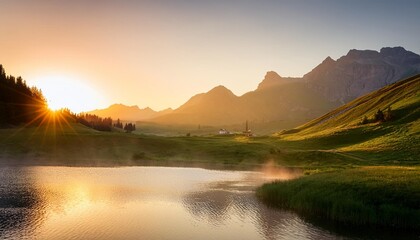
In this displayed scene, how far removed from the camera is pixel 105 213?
151 feet

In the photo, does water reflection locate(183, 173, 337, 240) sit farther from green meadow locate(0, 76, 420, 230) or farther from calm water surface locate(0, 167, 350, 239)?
green meadow locate(0, 76, 420, 230)

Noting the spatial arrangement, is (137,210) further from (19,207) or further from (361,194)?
(361,194)

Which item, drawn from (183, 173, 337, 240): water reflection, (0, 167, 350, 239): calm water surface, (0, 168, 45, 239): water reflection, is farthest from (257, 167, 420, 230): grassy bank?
(0, 168, 45, 239): water reflection

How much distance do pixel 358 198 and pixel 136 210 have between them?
27606mm

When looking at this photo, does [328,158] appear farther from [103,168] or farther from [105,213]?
[105,213]

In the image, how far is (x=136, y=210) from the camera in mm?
48406

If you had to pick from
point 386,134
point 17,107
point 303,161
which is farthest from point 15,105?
point 386,134

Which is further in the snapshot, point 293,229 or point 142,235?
point 293,229

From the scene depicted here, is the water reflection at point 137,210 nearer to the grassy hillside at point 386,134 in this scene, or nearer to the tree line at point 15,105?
the grassy hillside at point 386,134

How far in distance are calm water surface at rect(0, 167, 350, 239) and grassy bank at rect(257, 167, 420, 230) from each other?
12.3 ft

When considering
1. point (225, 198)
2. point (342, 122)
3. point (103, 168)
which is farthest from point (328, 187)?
point (342, 122)

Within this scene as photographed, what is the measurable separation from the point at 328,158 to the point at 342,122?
9059 centimetres

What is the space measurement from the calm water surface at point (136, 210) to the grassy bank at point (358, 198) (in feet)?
12.3

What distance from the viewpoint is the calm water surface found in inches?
1506
